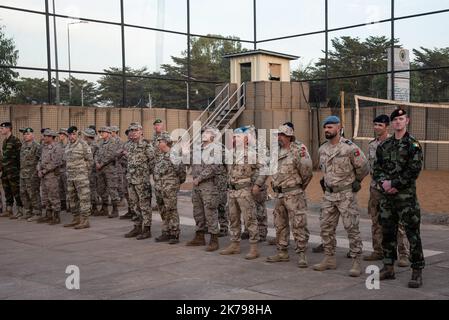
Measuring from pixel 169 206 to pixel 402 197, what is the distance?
12.0ft

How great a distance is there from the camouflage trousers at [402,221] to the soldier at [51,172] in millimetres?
6303

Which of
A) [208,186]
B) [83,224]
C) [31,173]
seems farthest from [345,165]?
[31,173]

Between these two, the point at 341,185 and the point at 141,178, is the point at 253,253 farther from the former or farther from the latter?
the point at 141,178

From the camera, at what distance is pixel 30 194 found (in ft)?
34.1

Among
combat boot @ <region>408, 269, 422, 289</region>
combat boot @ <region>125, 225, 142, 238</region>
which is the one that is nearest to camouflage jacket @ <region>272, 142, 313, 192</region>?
combat boot @ <region>408, 269, 422, 289</region>

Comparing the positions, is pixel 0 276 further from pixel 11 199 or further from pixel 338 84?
pixel 338 84

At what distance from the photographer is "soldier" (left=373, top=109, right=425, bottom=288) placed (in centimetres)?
532

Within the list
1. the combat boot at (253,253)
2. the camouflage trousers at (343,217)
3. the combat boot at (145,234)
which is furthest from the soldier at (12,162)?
the camouflage trousers at (343,217)

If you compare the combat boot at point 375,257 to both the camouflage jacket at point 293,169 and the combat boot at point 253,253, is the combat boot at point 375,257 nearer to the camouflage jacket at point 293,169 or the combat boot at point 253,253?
the camouflage jacket at point 293,169

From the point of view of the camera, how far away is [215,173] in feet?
24.5

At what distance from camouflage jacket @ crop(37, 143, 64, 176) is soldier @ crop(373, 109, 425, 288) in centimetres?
624

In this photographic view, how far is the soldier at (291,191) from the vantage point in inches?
248
